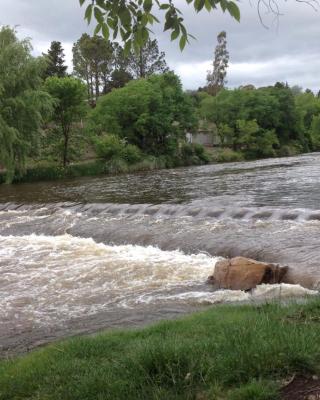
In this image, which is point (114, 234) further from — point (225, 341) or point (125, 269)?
point (225, 341)

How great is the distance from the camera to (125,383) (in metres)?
3.88

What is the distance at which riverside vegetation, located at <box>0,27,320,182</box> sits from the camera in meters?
29.1

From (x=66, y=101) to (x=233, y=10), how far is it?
42354 millimetres

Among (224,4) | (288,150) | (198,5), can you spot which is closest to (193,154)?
(288,150)

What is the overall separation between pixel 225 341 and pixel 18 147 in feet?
80.6

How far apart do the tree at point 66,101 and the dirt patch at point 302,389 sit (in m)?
39.8

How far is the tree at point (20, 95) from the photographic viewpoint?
2764 cm

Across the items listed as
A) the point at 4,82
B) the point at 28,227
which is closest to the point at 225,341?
the point at 28,227

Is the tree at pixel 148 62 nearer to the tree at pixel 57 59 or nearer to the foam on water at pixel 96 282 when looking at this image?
the tree at pixel 57 59

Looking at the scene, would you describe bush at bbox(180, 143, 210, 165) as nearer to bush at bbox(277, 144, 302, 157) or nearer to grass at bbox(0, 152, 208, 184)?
grass at bbox(0, 152, 208, 184)

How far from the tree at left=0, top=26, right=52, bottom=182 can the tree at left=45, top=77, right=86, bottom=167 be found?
11833 millimetres

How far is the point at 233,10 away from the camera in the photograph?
2.97 m

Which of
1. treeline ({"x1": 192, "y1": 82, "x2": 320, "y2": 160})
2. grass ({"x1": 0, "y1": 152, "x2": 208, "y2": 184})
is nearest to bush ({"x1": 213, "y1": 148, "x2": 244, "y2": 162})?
treeline ({"x1": 192, "y1": 82, "x2": 320, "y2": 160})

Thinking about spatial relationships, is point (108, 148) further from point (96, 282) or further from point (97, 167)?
point (96, 282)
